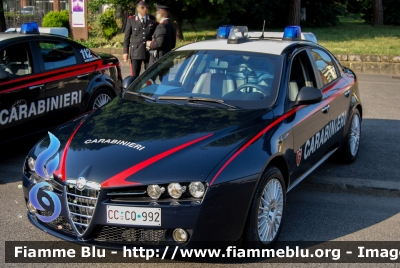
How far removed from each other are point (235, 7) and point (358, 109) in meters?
15.4

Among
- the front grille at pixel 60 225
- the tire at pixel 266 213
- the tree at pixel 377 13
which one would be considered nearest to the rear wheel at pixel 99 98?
the front grille at pixel 60 225

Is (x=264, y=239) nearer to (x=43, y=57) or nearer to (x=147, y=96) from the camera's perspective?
(x=147, y=96)

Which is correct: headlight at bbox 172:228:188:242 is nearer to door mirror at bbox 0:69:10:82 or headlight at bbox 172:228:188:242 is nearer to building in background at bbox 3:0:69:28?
door mirror at bbox 0:69:10:82

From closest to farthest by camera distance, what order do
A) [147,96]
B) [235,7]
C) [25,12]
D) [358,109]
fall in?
1. [147,96]
2. [358,109]
3. [235,7]
4. [25,12]

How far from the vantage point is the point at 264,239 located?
4508mm

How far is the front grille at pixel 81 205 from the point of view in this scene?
159 inches

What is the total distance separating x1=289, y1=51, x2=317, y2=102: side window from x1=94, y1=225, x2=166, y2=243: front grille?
6.66ft

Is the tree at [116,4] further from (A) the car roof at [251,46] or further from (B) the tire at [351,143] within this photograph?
(A) the car roof at [251,46]

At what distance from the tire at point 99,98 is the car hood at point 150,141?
Result: 121 inches

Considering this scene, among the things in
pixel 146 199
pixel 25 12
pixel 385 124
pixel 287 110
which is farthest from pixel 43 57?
pixel 25 12

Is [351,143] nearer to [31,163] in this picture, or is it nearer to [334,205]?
[334,205]

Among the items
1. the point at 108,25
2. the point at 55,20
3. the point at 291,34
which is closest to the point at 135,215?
the point at 291,34

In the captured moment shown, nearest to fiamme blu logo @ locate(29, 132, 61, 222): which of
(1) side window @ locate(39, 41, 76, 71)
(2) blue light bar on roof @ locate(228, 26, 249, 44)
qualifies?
(2) blue light bar on roof @ locate(228, 26, 249, 44)

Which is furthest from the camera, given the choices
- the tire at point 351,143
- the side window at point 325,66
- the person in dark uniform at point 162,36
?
the person in dark uniform at point 162,36
